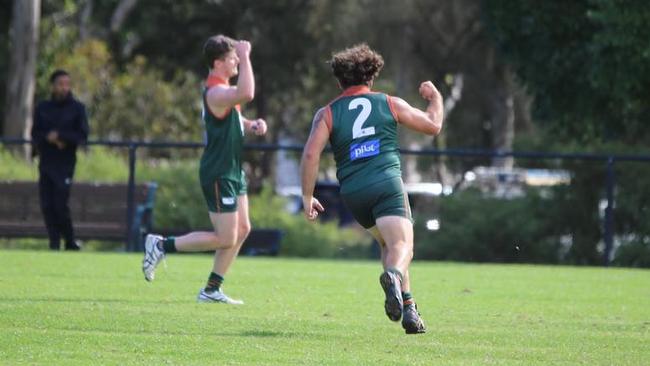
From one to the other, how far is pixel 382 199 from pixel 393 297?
86 centimetres

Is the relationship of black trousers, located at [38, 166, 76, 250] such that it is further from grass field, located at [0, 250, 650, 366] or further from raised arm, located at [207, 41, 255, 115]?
raised arm, located at [207, 41, 255, 115]

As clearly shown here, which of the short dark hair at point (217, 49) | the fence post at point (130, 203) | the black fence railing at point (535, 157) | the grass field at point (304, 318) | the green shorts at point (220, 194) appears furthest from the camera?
the fence post at point (130, 203)

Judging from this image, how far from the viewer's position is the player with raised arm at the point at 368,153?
9320 mm

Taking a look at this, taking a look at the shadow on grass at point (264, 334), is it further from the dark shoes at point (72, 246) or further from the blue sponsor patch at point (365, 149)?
the dark shoes at point (72, 246)

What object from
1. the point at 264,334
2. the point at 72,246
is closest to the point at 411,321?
the point at 264,334

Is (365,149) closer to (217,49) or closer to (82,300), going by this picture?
(217,49)

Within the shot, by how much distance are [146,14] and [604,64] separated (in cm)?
2759

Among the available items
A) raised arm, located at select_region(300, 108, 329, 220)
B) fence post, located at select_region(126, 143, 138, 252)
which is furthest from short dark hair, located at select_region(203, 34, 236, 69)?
fence post, located at select_region(126, 143, 138, 252)

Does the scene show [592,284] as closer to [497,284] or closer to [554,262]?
[497,284]

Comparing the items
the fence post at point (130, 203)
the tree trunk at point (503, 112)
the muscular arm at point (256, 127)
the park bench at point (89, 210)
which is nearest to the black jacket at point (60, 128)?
the fence post at point (130, 203)

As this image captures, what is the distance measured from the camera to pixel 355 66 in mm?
9477

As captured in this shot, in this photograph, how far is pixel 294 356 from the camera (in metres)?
8.25

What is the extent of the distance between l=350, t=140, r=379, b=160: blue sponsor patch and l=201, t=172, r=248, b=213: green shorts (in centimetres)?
245

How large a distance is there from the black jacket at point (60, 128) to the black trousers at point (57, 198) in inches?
4.9
